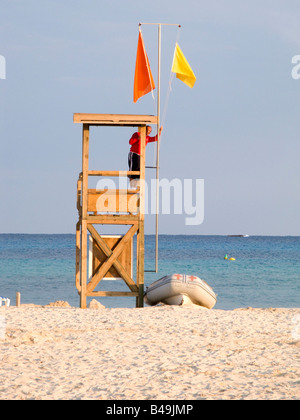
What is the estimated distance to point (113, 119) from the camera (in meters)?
12.4

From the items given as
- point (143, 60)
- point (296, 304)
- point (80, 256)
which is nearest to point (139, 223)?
point (80, 256)

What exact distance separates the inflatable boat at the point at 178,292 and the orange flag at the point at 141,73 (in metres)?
4.30

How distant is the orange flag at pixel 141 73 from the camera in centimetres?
1409

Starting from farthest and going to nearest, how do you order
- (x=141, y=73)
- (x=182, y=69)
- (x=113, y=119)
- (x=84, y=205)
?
(x=182, y=69) < (x=141, y=73) < (x=84, y=205) < (x=113, y=119)

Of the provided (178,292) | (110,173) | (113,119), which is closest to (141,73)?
(113,119)

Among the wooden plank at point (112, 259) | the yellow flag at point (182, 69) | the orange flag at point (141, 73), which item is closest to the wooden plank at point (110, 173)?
the wooden plank at point (112, 259)

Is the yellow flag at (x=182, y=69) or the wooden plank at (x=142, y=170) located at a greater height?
the yellow flag at (x=182, y=69)

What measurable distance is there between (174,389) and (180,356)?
1.63 m

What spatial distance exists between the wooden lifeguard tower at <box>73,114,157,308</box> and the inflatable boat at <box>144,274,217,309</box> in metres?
0.38

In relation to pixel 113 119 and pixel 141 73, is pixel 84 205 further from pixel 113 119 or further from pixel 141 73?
pixel 141 73

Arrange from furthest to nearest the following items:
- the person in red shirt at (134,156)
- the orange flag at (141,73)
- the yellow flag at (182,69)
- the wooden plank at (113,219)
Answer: the yellow flag at (182,69) < the orange flag at (141,73) < the person in red shirt at (134,156) < the wooden plank at (113,219)

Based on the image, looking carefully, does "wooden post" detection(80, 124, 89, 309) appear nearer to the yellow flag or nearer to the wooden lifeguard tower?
the wooden lifeguard tower

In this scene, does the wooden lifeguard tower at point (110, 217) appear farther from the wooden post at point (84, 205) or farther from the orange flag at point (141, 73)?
the orange flag at point (141, 73)

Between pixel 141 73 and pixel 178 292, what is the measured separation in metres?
5.05
